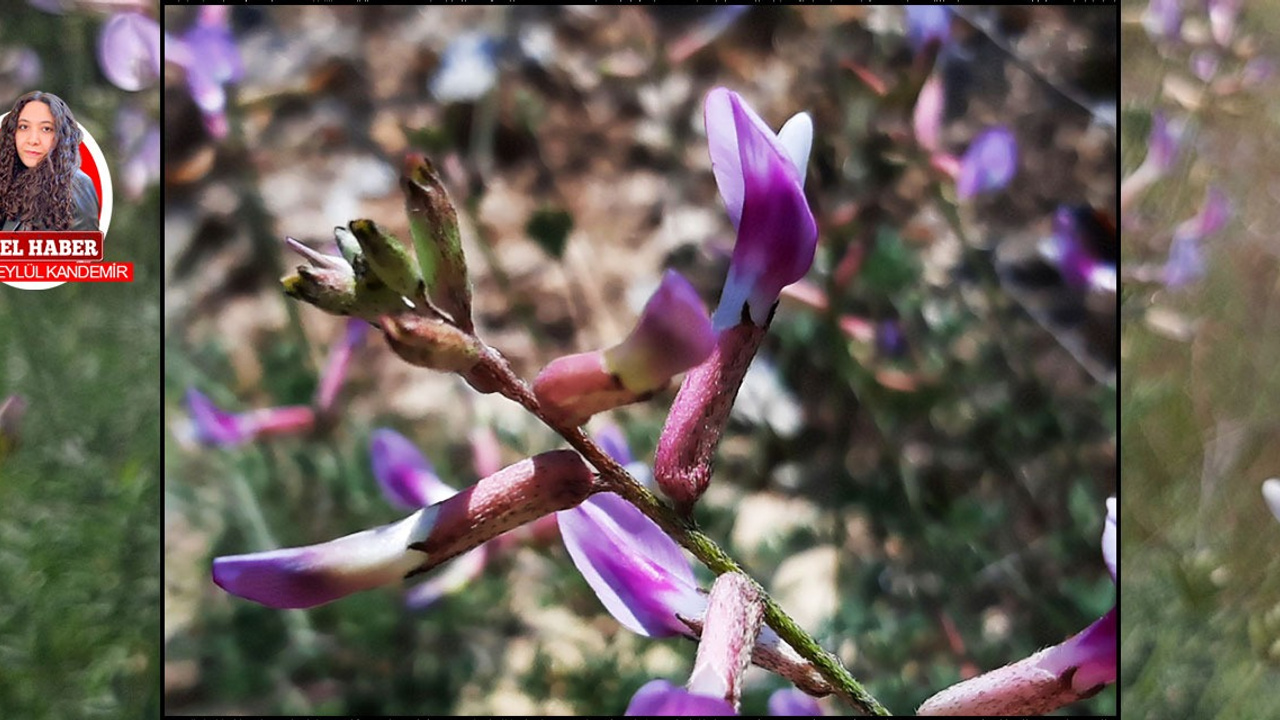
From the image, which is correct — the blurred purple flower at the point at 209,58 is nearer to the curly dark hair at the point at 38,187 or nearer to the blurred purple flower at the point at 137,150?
the blurred purple flower at the point at 137,150

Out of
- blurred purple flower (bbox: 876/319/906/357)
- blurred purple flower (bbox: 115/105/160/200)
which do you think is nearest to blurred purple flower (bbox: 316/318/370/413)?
blurred purple flower (bbox: 115/105/160/200)

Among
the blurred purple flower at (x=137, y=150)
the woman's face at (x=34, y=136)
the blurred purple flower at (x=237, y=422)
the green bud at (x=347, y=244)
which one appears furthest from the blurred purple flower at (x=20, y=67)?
the green bud at (x=347, y=244)

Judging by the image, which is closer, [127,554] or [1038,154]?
[127,554]

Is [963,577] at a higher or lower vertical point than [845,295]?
lower

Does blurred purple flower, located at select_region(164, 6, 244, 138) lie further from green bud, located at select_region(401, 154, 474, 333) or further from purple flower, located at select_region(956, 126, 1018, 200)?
purple flower, located at select_region(956, 126, 1018, 200)

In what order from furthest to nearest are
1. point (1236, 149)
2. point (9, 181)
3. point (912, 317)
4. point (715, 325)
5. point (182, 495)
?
point (912, 317) < point (182, 495) < point (1236, 149) < point (9, 181) < point (715, 325)

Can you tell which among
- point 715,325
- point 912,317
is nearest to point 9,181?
point 715,325

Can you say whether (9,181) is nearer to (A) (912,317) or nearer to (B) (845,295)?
(B) (845,295)

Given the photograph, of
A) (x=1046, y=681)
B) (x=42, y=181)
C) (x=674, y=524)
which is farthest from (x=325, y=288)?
(x=42, y=181)
